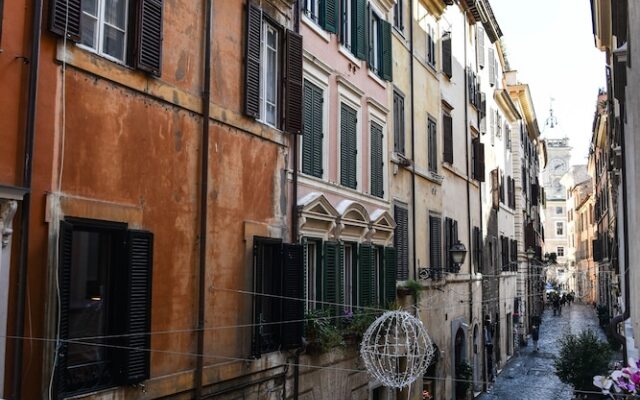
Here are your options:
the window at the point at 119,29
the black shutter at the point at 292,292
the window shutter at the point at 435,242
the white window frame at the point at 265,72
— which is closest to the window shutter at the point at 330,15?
the white window frame at the point at 265,72

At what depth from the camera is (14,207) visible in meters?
6.24

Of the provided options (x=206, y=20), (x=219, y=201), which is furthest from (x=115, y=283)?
(x=206, y=20)

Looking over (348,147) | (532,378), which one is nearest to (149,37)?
(348,147)

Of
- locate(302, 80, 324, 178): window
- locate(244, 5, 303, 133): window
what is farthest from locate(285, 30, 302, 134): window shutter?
locate(302, 80, 324, 178): window

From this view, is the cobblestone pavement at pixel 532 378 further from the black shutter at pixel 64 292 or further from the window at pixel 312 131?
the black shutter at pixel 64 292

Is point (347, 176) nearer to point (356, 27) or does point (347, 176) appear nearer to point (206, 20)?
point (356, 27)

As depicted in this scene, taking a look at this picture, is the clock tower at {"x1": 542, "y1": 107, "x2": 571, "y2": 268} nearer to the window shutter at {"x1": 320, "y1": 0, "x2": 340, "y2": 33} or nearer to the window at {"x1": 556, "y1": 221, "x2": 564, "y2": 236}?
the window at {"x1": 556, "y1": 221, "x2": 564, "y2": 236}

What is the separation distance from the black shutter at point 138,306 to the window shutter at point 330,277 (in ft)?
16.4

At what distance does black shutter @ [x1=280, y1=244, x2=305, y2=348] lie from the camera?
34.9ft

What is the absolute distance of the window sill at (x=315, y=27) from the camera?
1245 cm

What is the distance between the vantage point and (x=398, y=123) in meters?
17.4

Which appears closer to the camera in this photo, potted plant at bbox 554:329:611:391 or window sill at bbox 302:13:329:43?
window sill at bbox 302:13:329:43

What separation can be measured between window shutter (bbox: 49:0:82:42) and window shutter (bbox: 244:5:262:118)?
3.43 metres

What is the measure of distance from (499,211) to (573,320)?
23268mm
